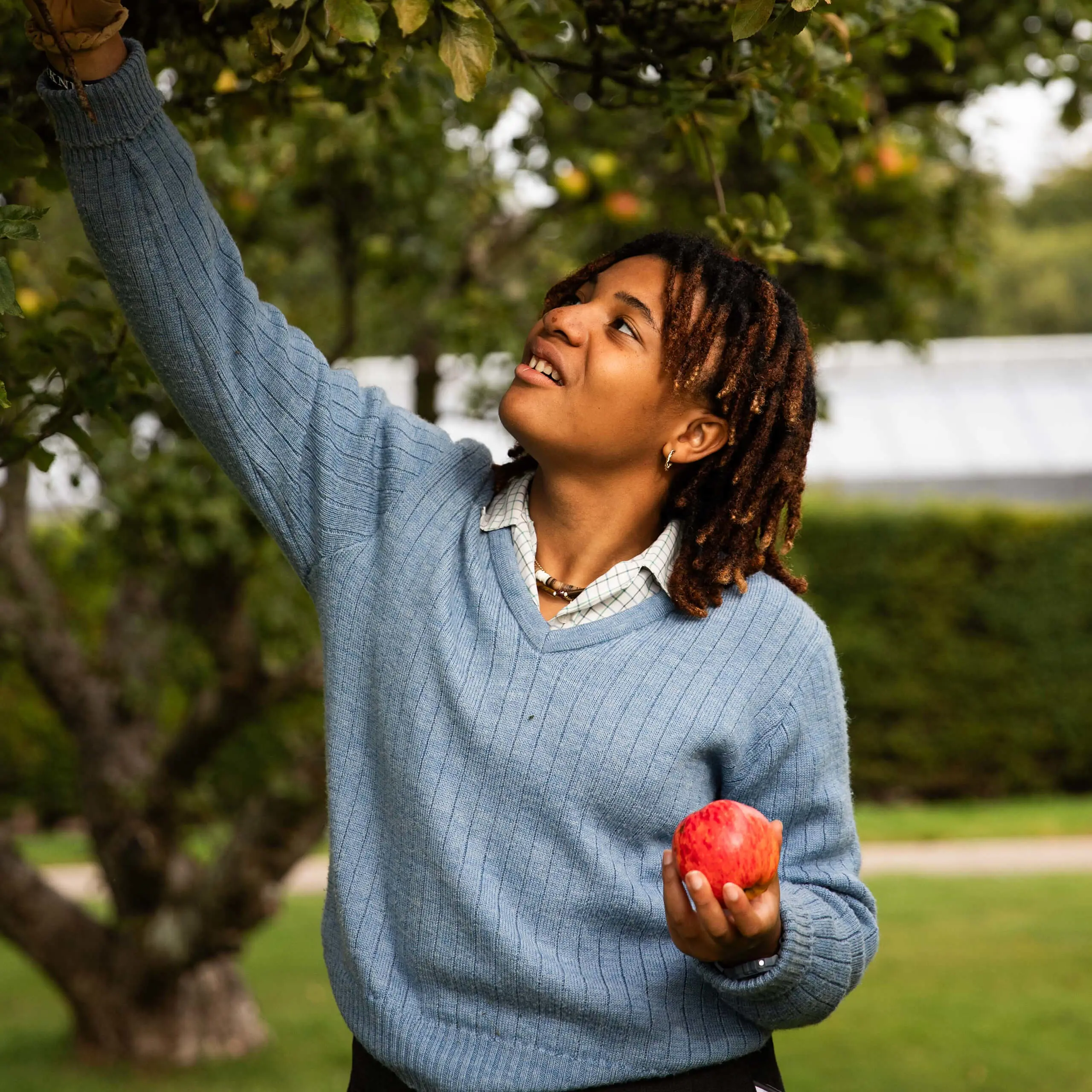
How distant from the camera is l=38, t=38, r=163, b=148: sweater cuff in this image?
4.58 ft

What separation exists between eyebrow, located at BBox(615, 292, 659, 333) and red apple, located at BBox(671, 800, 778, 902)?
0.56 m

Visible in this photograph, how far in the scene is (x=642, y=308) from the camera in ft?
5.40

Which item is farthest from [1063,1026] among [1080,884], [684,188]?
[684,188]

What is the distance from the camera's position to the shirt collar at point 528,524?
1637 mm

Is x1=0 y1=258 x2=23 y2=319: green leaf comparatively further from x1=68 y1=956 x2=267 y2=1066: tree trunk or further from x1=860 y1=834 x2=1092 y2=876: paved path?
x1=860 y1=834 x2=1092 y2=876: paved path

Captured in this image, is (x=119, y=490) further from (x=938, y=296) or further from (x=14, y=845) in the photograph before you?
(x=938, y=296)

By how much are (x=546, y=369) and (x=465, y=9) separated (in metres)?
0.42

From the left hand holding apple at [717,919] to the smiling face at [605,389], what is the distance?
0.47 metres

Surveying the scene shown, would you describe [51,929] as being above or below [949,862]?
above

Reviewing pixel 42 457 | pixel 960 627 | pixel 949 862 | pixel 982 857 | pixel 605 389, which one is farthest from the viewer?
pixel 960 627

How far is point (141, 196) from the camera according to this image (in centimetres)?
145

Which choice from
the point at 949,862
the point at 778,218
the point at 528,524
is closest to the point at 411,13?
the point at 528,524

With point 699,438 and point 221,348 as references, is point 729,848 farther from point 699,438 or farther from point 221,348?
point 221,348

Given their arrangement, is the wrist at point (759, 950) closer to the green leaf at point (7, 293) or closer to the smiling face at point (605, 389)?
the smiling face at point (605, 389)
